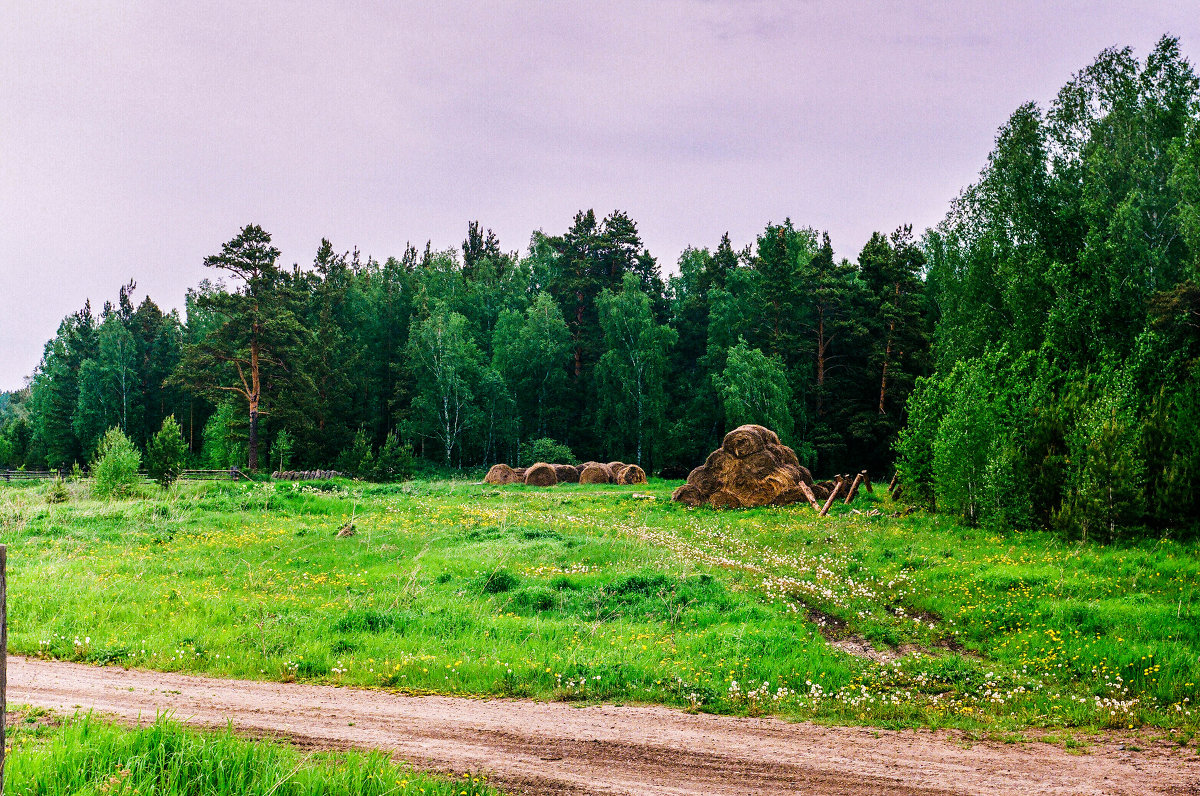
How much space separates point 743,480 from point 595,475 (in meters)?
17.2

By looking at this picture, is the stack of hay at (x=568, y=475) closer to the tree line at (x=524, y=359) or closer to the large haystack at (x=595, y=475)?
the large haystack at (x=595, y=475)

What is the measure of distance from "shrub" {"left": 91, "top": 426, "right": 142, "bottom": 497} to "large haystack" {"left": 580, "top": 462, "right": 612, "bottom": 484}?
86.4 ft

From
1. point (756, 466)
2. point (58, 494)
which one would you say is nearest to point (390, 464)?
point (58, 494)

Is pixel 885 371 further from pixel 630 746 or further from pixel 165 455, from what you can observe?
pixel 630 746

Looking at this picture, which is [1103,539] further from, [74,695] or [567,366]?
[567,366]

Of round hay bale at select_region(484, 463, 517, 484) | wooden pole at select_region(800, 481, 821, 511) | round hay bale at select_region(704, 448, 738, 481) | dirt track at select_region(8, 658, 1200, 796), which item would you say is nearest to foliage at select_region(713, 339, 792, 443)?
round hay bale at select_region(484, 463, 517, 484)

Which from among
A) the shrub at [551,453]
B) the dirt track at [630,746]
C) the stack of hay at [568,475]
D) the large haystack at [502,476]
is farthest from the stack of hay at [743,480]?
the shrub at [551,453]

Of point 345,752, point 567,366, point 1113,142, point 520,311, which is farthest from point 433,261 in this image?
point 345,752

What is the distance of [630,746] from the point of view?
27.1 feet

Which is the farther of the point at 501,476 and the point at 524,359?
the point at 524,359

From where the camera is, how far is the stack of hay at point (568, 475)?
1884 inches

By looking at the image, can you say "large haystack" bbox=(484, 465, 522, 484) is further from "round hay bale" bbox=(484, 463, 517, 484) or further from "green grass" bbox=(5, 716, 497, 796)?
"green grass" bbox=(5, 716, 497, 796)

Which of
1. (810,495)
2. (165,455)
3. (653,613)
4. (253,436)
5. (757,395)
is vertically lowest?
(653,613)

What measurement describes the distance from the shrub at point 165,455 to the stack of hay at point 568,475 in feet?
64.6
